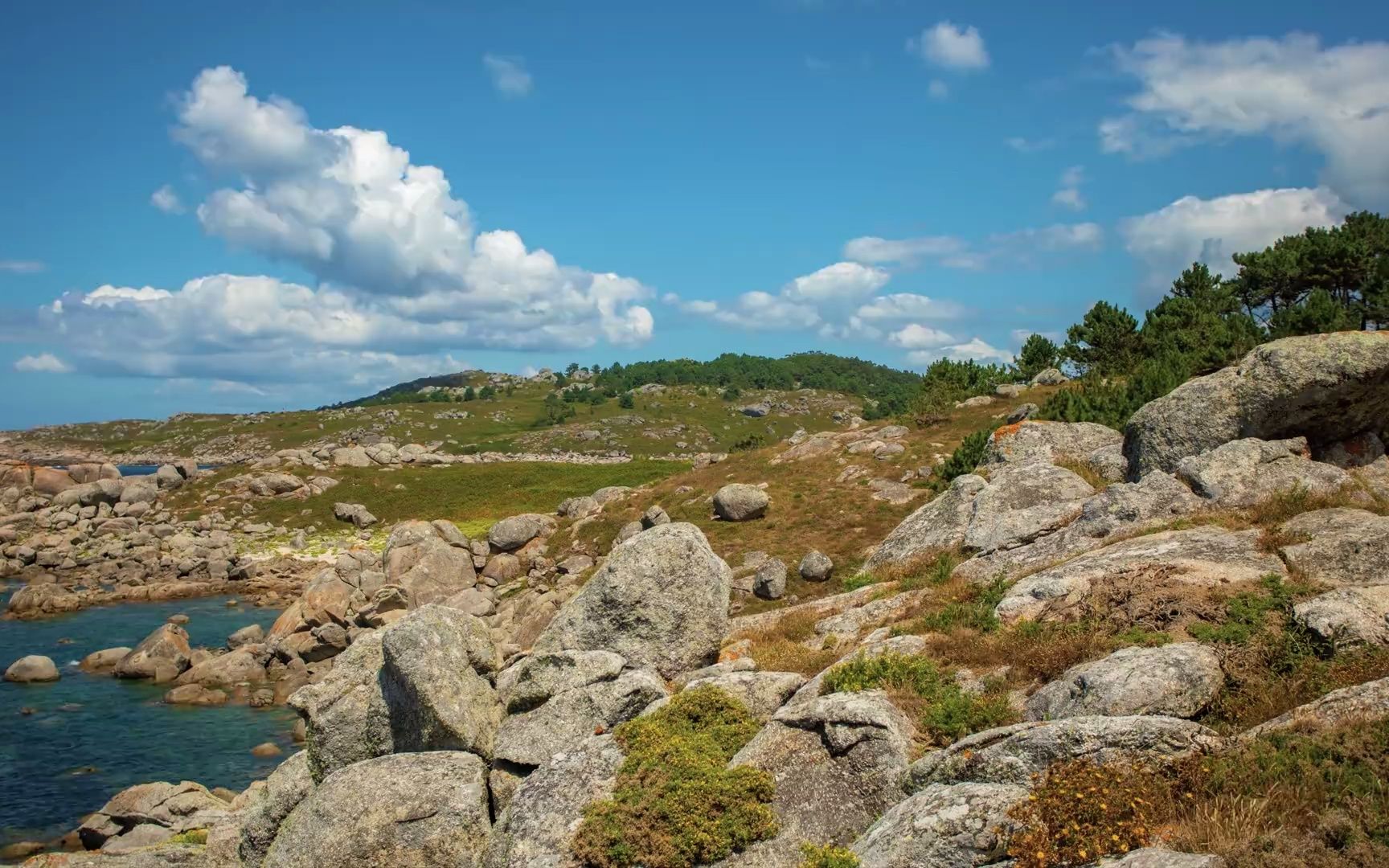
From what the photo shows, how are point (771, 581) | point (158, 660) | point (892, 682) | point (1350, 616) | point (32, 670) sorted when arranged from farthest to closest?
point (158, 660)
point (32, 670)
point (771, 581)
point (892, 682)
point (1350, 616)

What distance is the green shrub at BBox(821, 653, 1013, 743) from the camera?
45.3 ft

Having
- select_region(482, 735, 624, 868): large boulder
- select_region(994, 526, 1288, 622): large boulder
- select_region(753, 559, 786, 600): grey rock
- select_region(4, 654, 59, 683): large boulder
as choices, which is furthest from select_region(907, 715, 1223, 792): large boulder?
select_region(4, 654, 59, 683): large boulder

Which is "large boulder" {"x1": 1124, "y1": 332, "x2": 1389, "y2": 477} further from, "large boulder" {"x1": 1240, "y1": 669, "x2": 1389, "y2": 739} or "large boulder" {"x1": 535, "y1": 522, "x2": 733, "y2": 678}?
"large boulder" {"x1": 1240, "y1": 669, "x2": 1389, "y2": 739}

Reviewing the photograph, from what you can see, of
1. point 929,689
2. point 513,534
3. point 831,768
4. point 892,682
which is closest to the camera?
point 831,768

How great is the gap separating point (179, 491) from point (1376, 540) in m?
119

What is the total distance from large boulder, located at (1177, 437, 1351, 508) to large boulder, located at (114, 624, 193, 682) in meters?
52.2

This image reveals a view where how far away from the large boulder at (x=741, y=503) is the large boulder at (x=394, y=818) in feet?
124

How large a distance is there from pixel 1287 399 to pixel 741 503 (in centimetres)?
3411

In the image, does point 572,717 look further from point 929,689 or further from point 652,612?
point 929,689

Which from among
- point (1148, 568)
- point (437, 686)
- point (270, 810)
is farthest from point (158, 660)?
point (1148, 568)

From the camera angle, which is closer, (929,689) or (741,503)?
(929,689)

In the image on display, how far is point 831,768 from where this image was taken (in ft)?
45.3

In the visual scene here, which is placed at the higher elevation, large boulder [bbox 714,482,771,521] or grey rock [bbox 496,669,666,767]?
large boulder [bbox 714,482,771,521]

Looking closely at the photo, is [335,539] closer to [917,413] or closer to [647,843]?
[917,413]
